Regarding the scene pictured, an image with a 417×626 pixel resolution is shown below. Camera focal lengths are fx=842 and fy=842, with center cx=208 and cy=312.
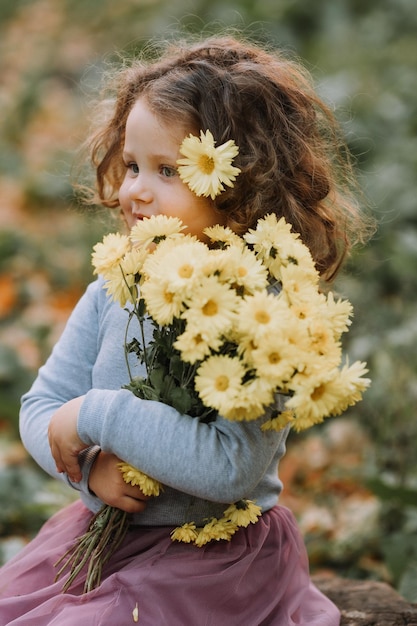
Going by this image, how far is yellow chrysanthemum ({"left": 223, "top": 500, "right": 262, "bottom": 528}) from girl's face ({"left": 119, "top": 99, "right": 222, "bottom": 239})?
2.03 ft

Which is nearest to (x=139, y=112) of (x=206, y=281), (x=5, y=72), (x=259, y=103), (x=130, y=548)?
(x=259, y=103)

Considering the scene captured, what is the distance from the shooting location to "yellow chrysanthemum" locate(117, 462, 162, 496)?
5.61 ft

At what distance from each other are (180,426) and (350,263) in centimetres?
268

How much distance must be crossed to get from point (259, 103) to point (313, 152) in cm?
19

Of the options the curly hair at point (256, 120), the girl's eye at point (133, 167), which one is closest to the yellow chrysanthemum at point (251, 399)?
the curly hair at point (256, 120)

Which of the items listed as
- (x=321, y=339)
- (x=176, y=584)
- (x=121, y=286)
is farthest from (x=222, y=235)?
(x=176, y=584)

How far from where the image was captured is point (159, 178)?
6.22 ft

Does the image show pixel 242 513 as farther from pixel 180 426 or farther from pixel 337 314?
pixel 337 314

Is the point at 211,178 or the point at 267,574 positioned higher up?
the point at 211,178

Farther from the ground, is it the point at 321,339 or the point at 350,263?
the point at 321,339

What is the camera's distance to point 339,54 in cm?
752

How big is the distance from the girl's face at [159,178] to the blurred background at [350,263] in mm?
821

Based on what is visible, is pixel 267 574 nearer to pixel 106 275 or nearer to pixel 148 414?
pixel 148 414

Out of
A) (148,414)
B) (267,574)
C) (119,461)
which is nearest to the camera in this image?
(148,414)
